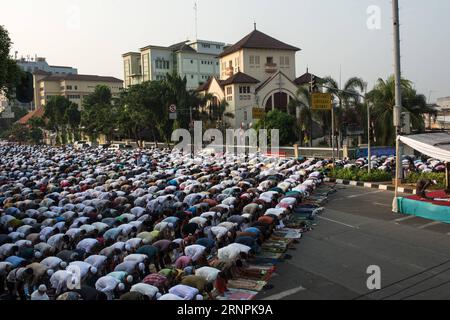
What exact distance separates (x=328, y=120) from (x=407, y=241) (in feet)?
82.4

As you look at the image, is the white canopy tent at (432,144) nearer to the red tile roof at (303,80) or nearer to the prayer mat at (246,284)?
the prayer mat at (246,284)

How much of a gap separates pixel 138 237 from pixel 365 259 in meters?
6.21

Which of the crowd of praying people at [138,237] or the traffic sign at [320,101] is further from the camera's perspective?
the traffic sign at [320,101]

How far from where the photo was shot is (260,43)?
176ft

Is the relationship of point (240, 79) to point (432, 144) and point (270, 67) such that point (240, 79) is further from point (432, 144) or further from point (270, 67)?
point (432, 144)

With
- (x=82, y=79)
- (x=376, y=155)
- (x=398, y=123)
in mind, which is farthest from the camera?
(x=82, y=79)

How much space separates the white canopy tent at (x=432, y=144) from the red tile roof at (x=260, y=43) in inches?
1519

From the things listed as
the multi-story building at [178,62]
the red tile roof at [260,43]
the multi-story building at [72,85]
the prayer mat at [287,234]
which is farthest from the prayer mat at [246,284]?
the multi-story building at [72,85]

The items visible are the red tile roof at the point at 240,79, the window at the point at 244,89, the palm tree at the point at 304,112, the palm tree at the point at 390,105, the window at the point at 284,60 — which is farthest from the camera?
the window at the point at 284,60

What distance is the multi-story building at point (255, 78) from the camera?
5003 cm

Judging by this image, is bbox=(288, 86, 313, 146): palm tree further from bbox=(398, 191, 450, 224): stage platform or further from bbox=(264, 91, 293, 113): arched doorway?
bbox=(398, 191, 450, 224): stage platform

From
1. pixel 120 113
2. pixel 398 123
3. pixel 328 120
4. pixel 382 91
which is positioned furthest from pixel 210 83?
pixel 398 123
